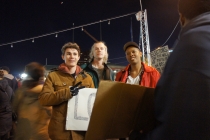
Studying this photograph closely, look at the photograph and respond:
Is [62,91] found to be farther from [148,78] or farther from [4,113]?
[4,113]

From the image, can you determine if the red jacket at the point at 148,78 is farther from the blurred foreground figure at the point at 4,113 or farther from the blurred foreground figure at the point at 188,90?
the blurred foreground figure at the point at 4,113

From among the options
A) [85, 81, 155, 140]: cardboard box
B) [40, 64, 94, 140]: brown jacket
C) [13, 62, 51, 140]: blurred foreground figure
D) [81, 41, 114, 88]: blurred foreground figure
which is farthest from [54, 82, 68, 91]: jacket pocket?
[85, 81, 155, 140]: cardboard box

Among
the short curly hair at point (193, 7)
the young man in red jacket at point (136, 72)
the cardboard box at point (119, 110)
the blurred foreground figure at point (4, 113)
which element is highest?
the short curly hair at point (193, 7)

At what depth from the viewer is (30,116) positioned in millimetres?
2393

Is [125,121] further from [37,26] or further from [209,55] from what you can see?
[37,26]

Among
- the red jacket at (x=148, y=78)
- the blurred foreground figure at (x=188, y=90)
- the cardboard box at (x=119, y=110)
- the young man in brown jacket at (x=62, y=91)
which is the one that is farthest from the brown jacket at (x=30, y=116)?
the blurred foreground figure at (x=188, y=90)

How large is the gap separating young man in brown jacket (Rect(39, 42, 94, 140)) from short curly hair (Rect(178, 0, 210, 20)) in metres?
1.51

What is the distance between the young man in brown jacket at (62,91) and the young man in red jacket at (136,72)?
2.78ft

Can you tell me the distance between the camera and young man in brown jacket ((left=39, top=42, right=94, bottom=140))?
2.15m

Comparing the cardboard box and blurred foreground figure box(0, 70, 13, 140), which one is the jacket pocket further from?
blurred foreground figure box(0, 70, 13, 140)

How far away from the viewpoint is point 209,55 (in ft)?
2.58

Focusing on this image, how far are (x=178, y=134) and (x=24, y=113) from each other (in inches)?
83.5

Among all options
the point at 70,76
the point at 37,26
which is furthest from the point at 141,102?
the point at 37,26

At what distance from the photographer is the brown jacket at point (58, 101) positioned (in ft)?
7.01
